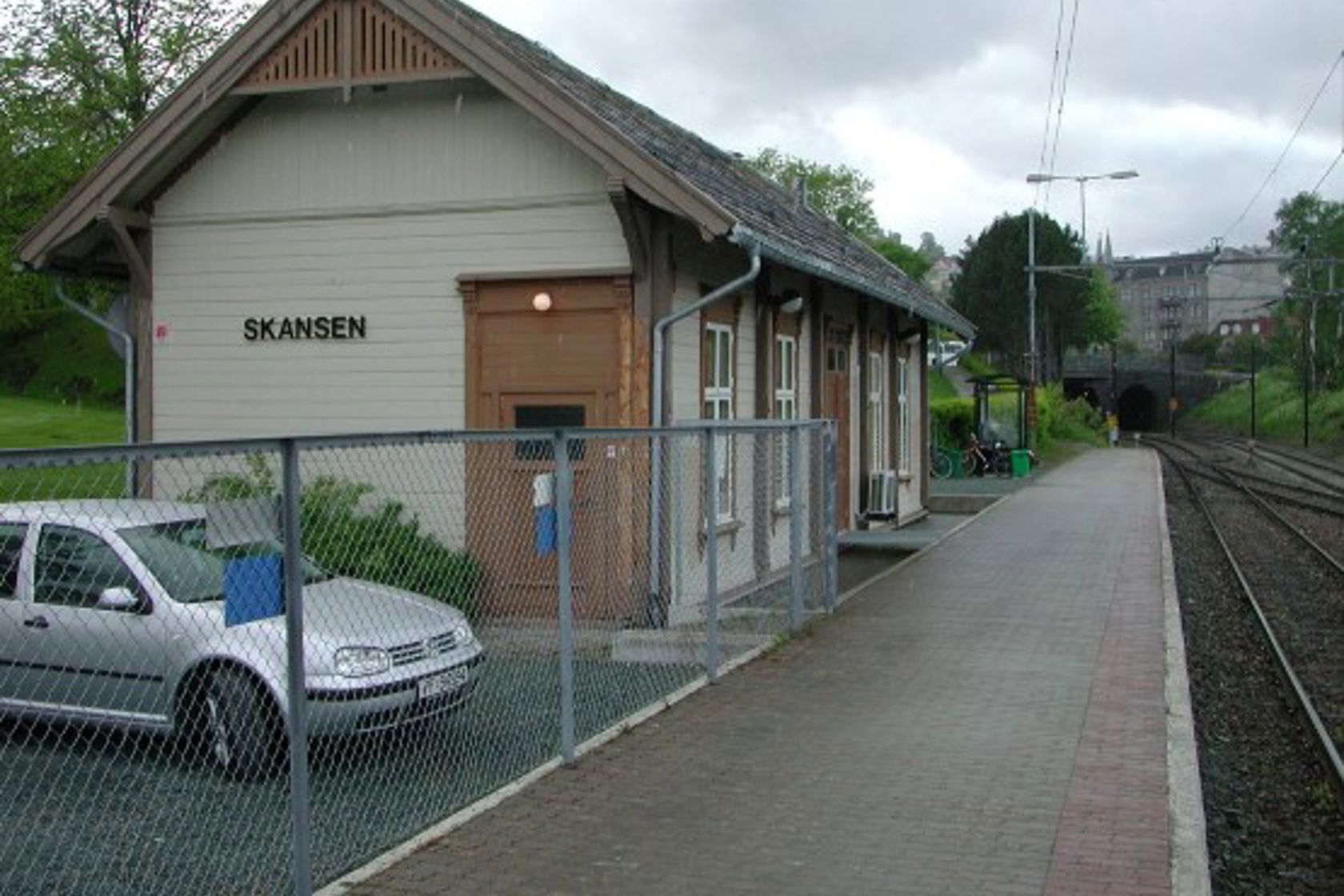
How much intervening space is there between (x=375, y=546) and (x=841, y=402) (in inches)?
481

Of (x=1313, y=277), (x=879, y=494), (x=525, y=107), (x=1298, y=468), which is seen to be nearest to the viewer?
(x=525, y=107)

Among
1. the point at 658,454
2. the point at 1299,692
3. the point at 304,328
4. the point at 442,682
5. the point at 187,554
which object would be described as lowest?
the point at 1299,692

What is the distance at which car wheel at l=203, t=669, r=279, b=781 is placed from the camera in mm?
4984

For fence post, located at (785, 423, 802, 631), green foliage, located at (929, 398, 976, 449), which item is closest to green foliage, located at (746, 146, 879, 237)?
green foliage, located at (929, 398, 976, 449)

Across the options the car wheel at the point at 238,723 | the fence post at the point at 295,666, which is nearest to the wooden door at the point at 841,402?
the car wheel at the point at 238,723

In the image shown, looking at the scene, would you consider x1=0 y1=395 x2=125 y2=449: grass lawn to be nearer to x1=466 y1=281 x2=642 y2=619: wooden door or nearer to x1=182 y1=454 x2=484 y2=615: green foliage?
x1=466 y1=281 x2=642 y2=619: wooden door

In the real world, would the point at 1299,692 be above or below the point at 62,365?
below

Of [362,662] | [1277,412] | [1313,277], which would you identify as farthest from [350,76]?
[1313,277]

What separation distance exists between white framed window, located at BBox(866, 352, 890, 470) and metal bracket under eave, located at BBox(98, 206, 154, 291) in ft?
32.7

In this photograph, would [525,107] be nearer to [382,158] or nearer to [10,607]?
[382,158]

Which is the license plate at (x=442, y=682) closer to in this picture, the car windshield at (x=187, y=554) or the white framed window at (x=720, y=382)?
the car windshield at (x=187, y=554)

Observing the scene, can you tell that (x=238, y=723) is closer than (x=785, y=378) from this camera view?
Yes

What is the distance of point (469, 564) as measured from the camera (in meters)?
6.41

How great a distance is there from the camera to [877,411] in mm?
20578
